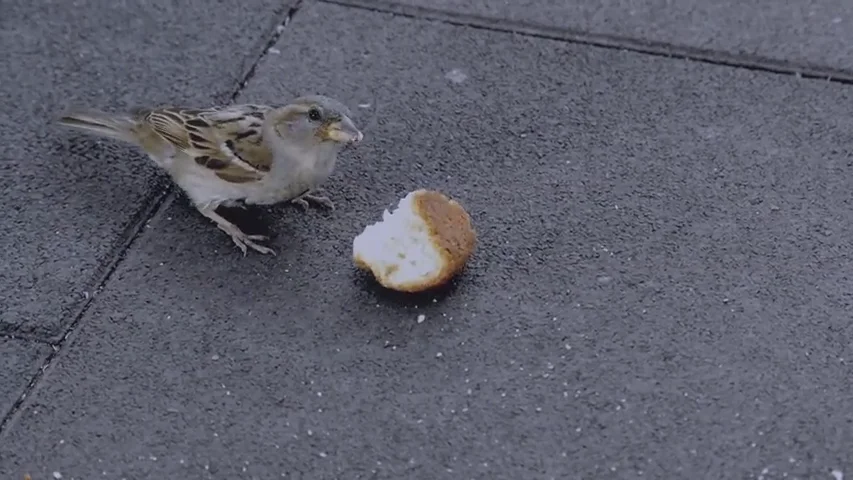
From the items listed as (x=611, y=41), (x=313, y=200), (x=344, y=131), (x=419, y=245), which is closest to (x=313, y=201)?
(x=313, y=200)

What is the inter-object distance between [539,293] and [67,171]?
61.2 inches

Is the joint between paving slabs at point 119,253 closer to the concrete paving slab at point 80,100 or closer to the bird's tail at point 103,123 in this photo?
the concrete paving slab at point 80,100

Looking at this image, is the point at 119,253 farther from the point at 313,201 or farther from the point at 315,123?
the point at 315,123

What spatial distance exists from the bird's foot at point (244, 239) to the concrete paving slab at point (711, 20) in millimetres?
1276

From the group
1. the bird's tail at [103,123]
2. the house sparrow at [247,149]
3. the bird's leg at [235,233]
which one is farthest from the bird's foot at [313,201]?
the bird's tail at [103,123]

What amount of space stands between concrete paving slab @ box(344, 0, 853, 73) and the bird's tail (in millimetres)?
1116

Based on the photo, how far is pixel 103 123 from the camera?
3.55 m

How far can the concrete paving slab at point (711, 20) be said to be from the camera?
156 inches

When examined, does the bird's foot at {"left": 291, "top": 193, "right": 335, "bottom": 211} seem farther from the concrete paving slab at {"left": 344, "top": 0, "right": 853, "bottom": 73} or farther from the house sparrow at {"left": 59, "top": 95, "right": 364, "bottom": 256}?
the concrete paving slab at {"left": 344, "top": 0, "right": 853, "bottom": 73}

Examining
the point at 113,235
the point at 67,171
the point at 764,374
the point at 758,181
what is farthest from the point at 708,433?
the point at 67,171

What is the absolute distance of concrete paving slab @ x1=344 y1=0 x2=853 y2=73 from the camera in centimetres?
397

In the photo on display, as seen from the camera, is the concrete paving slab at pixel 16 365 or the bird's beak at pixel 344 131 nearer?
the concrete paving slab at pixel 16 365

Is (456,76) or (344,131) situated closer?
(344,131)

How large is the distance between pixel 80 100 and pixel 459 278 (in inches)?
61.0
